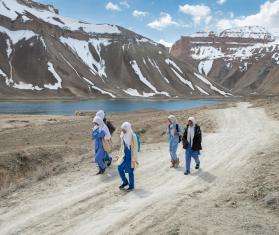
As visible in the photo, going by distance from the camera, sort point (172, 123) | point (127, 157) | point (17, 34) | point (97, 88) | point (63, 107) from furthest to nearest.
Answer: point (17, 34) < point (97, 88) < point (63, 107) < point (172, 123) < point (127, 157)

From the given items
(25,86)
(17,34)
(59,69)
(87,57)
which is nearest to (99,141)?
(25,86)

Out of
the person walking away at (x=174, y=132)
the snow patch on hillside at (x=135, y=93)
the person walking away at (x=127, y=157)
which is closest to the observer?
the person walking away at (x=127, y=157)

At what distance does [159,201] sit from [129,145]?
2217mm

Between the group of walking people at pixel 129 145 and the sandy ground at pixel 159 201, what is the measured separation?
0.38 meters

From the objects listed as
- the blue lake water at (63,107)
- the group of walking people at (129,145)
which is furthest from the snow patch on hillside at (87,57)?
the group of walking people at (129,145)

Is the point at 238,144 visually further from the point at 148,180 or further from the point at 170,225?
the point at 170,225

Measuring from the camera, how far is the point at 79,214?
11.1 metres

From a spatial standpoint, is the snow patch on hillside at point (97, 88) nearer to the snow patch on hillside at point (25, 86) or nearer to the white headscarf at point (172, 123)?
the snow patch on hillside at point (25, 86)

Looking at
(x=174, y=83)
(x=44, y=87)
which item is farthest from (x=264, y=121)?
(x=174, y=83)

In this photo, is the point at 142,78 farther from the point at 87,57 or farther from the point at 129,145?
the point at 129,145

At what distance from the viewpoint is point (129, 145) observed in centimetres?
1330

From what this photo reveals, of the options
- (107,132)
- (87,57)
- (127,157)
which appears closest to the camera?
(127,157)

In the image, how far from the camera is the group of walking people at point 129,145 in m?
13.2

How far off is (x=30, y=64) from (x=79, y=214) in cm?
15607
